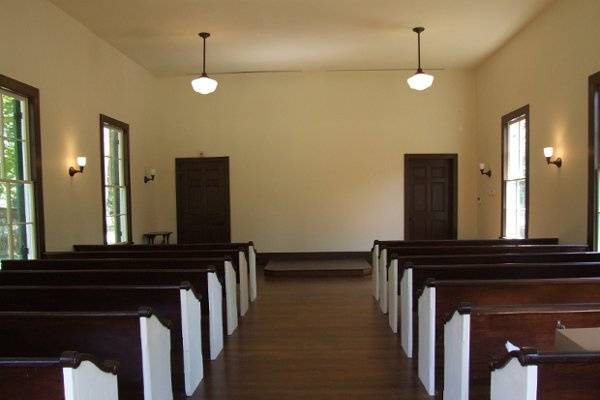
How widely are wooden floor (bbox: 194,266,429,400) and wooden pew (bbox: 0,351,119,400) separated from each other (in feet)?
4.96

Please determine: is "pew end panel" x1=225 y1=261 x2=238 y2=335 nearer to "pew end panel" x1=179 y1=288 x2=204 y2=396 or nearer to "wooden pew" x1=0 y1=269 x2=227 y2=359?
"wooden pew" x1=0 y1=269 x2=227 y2=359

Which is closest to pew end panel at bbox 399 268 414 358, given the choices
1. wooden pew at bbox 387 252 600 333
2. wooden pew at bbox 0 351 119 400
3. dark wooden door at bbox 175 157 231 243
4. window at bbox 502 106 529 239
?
wooden pew at bbox 387 252 600 333

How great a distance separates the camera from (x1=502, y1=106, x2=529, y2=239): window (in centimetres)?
680

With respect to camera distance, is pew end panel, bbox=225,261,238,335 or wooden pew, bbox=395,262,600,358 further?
pew end panel, bbox=225,261,238,335

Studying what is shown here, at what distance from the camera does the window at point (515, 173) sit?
268 inches

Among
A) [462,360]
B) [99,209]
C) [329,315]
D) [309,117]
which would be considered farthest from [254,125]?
[462,360]

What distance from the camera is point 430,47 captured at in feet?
25.0

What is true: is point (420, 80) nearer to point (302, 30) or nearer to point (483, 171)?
point (302, 30)

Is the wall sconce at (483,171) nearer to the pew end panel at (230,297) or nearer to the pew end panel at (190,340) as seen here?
the pew end panel at (230,297)

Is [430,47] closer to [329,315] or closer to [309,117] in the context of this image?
[309,117]

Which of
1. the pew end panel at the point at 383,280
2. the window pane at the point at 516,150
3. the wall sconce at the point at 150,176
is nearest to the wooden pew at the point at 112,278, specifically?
the pew end panel at the point at 383,280

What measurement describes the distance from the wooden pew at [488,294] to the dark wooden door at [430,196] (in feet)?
19.6

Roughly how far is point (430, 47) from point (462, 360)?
623 centimetres

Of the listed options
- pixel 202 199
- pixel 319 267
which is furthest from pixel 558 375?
pixel 202 199
